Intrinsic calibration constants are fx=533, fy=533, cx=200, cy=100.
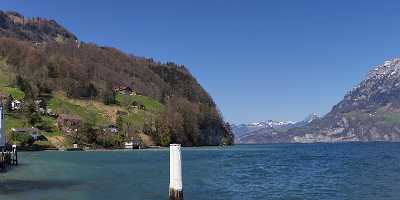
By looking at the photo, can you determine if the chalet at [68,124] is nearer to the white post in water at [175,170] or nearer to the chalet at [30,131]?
the chalet at [30,131]

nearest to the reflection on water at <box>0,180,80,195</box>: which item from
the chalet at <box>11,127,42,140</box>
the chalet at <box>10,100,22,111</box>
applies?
the chalet at <box>11,127,42,140</box>

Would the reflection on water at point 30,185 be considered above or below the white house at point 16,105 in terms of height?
below

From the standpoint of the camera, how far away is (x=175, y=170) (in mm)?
25375

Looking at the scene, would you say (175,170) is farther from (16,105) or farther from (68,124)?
(16,105)

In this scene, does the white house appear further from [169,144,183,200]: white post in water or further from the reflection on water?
[169,144,183,200]: white post in water

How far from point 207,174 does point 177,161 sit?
155ft

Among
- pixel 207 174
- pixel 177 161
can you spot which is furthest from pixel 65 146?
pixel 177 161

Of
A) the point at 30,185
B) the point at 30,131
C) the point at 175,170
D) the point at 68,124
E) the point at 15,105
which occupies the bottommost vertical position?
the point at 30,185

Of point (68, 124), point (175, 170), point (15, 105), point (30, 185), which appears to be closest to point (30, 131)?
point (68, 124)

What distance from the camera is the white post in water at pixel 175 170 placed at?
82.4ft

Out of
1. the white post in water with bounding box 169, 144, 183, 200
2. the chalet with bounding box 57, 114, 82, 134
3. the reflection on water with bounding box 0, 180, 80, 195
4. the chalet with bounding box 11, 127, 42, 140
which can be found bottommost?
the reflection on water with bounding box 0, 180, 80, 195

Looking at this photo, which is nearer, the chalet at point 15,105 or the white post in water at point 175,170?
the white post in water at point 175,170

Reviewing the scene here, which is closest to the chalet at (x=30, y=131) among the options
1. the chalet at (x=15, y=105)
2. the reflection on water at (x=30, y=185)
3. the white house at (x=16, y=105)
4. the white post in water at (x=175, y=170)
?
the chalet at (x=15, y=105)

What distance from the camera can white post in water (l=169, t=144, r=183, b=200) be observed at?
25.1 metres
